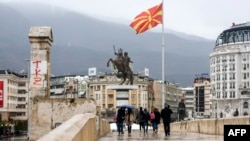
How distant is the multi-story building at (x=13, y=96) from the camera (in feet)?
477

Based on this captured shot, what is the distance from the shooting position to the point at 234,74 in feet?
627

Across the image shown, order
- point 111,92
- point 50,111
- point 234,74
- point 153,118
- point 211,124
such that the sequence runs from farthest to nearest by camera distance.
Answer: point 234,74
point 111,92
point 153,118
point 211,124
point 50,111

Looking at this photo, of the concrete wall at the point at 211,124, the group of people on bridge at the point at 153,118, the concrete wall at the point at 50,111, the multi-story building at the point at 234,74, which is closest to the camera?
the concrete wall at the point at 211,124

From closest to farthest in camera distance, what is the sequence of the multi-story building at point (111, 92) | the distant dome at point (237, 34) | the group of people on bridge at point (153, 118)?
the group of people on bridge at point (153, 118) → the multi-story building at point (111, 92) → the distant dome at point (237, 34)

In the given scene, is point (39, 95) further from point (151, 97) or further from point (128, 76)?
point (151, 97)

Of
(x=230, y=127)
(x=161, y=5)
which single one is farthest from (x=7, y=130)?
(x=230, y=127)

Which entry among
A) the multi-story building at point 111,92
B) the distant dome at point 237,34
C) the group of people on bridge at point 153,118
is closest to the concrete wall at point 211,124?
the group of people on bridge at point 153,118

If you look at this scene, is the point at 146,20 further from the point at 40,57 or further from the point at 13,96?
the point at 13,96

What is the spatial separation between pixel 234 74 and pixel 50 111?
556ft

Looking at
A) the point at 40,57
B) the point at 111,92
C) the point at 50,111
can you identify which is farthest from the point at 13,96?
the point at 50,111

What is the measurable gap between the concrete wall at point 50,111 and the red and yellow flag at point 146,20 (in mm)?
20886

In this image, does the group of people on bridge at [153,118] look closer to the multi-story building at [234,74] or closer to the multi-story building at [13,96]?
the multi-story building at [13,96]

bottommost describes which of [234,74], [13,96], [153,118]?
[153,118]

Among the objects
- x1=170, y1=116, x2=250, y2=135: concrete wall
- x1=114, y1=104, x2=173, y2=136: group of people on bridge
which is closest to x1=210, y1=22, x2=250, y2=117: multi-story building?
x1=170, y1=116, x2=250, y2=135: concrete wall
